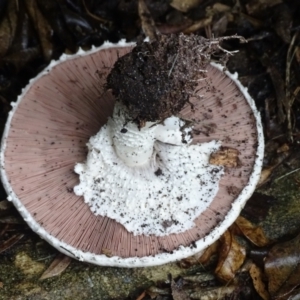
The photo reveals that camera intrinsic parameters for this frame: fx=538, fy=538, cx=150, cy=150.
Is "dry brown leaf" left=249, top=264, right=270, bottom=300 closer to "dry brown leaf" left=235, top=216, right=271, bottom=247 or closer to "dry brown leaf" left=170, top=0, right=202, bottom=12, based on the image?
"dry brown leaf" left=235, top=216, right=271, bottom=247

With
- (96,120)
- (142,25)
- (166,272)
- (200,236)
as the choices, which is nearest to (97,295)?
(166,272)

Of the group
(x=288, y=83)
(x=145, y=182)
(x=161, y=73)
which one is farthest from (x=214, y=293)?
(x=288, y=83)

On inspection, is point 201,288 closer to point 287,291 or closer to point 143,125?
point 287,291

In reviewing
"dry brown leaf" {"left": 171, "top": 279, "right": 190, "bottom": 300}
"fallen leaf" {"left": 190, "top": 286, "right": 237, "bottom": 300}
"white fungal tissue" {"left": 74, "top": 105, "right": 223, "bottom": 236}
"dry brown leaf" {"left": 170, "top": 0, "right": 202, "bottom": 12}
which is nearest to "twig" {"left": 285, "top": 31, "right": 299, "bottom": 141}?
"dry brown leaf" {"left": 170, "top": 0, "right": 202, "bottom": 12}

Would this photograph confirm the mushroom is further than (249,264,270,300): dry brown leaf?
No

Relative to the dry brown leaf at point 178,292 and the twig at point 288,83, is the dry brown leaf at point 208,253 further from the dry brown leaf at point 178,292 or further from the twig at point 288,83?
the twig at point 288,83

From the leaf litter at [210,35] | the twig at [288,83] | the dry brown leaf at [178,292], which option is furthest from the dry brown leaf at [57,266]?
the twig at [288,83]
